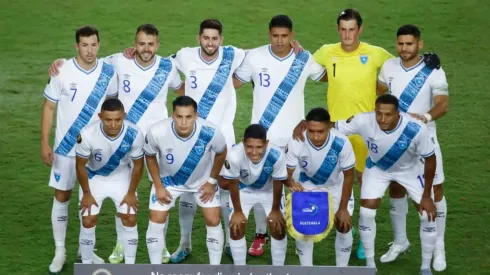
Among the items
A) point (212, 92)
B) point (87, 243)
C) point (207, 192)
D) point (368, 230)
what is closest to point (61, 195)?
point (87, 243)

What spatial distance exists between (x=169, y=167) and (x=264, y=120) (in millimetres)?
958

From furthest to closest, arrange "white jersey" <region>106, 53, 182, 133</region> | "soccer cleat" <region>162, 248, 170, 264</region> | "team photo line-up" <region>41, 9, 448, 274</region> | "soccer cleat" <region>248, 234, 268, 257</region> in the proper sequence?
"soccer cleat" <region>248, 234, 268, 257</region>, "soccer cleat" <region>162, 248, 170, 264</region>, "white jersey" <region>106, 53, 182, 133</region>, "team photo line-up" <region>41, 9, 448, 274</region>

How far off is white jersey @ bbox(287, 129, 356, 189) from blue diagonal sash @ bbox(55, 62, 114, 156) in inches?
61.9

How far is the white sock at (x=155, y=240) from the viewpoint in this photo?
8.40 meters

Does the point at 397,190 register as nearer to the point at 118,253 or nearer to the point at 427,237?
the point at 427,237

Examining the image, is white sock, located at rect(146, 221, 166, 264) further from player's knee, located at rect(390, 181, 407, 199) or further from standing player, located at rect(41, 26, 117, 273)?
player's knee, located at rect(390, 181, 407, 199)

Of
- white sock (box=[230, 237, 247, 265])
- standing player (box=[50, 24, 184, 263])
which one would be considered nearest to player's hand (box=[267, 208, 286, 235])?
white sock (box=[230, 237, 247, 265])

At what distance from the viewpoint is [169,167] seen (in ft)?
27.9

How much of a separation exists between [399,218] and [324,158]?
0.98 m

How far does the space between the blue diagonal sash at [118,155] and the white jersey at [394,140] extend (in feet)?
5.37

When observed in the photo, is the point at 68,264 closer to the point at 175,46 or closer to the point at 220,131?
the point at 220,131

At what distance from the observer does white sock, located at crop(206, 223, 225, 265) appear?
8.42m

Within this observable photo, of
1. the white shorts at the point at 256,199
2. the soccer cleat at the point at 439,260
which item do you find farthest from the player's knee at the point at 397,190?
the white shorts at the point at 256,199

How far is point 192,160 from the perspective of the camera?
27.8 ft
